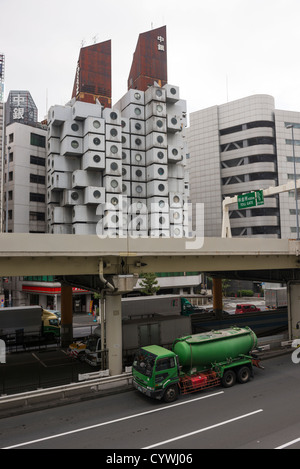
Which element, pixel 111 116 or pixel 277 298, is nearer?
pixel 277 298

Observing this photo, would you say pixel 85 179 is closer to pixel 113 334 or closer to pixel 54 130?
pixel 54 130

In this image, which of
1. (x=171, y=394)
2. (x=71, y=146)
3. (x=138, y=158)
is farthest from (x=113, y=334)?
(x=138, y=158)

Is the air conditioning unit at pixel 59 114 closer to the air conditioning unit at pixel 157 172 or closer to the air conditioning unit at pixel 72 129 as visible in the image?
the air conditioning unit at pixel 72 129

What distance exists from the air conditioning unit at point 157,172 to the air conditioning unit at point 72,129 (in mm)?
13447

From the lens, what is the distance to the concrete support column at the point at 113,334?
1958 cm

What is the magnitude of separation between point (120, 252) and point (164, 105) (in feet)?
162

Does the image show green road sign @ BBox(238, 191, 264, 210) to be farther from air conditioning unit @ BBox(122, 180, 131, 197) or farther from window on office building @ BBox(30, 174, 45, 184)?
window on office building @ BBox(30, 174, 45, 184)

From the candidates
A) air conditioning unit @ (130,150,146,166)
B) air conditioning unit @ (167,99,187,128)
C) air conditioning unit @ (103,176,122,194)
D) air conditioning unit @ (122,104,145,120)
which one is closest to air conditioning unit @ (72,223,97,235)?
air conditioning unit @ (103,176,122,194)

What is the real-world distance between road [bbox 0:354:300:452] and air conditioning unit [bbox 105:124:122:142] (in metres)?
46.3

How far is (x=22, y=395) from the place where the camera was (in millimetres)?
16516

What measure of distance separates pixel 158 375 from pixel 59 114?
52171 mm

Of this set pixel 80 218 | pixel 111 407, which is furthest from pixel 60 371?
pixel 80 218

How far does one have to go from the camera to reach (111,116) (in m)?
57.5

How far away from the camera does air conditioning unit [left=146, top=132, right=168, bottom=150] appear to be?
6062 centimetres
